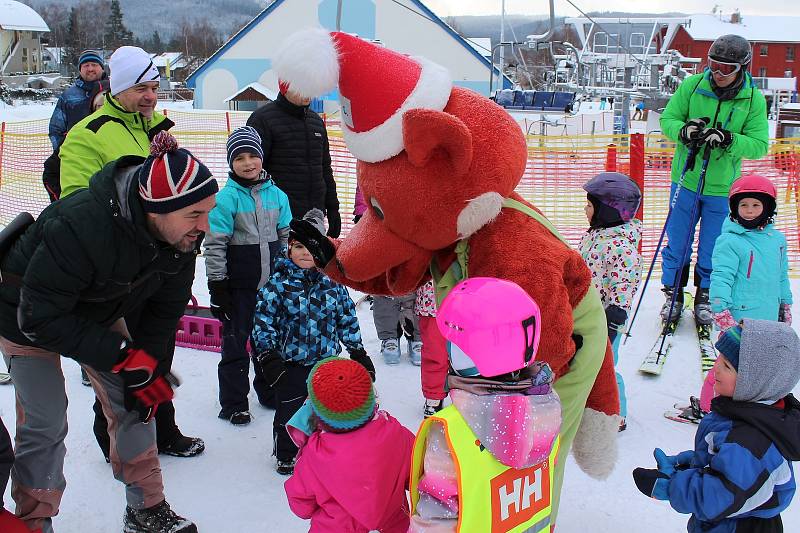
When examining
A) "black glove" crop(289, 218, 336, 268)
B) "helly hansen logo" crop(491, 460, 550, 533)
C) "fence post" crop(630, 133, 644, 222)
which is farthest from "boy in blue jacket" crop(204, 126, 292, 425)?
"fence post" crop(630, 133, 644, 222)

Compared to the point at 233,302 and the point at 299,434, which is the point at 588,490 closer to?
the point at 299,434

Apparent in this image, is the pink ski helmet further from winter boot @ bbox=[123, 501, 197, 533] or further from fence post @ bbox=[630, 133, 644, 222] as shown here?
fence post @ bbox=[630, 133, 644, 222]

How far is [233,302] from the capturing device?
4.07 metres

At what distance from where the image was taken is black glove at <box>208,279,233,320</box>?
3854 mm

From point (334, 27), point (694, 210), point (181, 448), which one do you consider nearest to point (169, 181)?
point (181, 448)

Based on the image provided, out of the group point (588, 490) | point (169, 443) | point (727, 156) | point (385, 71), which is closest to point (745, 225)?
point (727, 156)

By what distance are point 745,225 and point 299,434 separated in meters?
3.02

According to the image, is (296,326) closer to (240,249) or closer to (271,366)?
(271,366)

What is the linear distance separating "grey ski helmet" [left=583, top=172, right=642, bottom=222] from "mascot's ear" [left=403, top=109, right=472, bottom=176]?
1873 mm

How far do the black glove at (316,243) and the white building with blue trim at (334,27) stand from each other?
74.0 ft

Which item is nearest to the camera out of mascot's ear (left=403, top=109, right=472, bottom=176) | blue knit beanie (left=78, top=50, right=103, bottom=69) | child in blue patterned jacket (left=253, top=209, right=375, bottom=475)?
mascot's ear (left=403, top=109, right=472, bottom=176)

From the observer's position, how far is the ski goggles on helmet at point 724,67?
4992 millimetres

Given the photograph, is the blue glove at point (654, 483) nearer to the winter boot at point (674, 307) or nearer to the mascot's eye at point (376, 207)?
the mascot's eye at point (376, 207)

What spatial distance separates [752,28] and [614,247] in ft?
220
